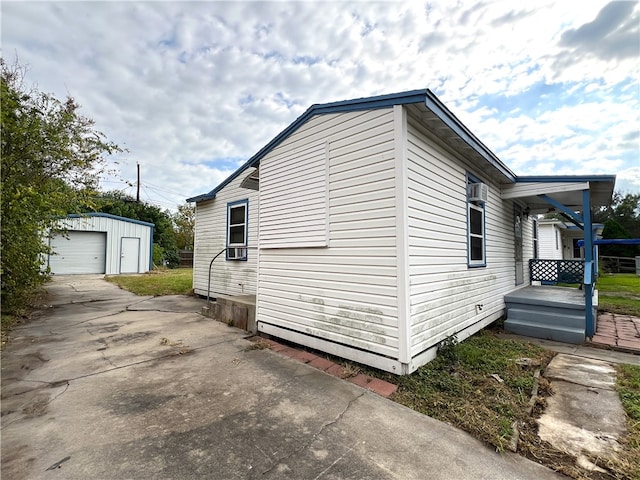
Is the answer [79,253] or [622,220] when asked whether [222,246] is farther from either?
[622,220]

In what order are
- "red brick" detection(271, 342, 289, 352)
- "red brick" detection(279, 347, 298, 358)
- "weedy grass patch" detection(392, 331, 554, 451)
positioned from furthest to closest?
"red brick" detection(271, 342, 289, 352), "red brick" detection(279, 347, 298, 358), "weedy grass patch" detection(392, 331, 554, 451)

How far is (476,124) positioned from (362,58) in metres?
4.63

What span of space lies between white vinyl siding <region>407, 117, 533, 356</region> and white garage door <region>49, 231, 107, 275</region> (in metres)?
18.0

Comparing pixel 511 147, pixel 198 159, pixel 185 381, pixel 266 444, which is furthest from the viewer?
pixel 198 159

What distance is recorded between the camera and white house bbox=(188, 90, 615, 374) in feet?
10.8

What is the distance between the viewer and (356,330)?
3.55 m

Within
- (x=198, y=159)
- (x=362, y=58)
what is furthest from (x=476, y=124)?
(x=198, y=159)

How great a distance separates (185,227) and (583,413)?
2804 centimetres

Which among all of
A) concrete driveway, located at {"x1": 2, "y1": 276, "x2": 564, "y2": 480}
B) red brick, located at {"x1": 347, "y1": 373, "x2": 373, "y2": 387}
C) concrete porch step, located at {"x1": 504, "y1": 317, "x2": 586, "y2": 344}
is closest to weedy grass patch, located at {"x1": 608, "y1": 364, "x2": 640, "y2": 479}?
concrete driveway, located at {"x1": 2, "y1": 276, "x2": 564, "y2": 480}

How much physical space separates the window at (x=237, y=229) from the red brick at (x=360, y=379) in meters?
4.97

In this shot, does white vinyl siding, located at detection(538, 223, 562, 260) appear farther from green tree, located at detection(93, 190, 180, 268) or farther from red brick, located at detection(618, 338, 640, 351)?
green tree, located at detection(93, 190, 180, 268)

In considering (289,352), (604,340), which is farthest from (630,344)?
(289,352)

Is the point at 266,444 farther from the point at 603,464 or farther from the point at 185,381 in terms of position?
the point at 603,464

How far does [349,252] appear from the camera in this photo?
3688mm
